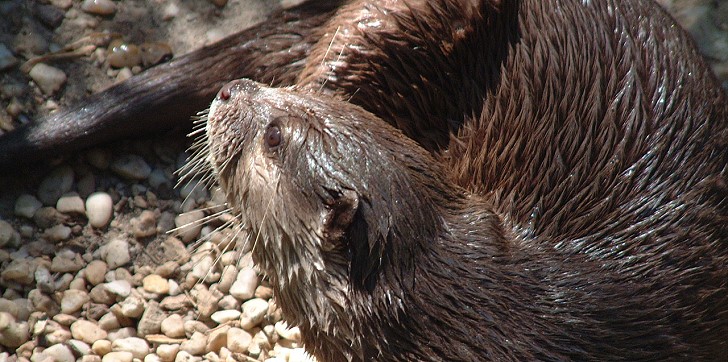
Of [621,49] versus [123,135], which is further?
[123,135]

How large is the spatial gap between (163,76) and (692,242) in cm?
172

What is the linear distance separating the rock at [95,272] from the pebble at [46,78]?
0.66 metres

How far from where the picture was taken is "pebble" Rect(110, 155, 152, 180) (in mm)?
3057

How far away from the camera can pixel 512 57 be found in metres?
2.62

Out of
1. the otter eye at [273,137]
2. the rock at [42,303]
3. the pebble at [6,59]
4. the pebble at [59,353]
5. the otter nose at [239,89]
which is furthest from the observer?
the pebble at [6,59]

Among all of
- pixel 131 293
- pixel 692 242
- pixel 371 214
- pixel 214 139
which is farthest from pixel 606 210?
pixel 131 293

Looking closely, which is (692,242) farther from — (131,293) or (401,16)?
(131,293)

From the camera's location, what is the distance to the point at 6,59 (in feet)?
10.2

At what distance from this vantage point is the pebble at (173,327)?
2.79 metres

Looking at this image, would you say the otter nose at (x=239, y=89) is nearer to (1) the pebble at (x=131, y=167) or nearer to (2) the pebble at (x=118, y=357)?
(1) the pebble at (x=131, y=167)

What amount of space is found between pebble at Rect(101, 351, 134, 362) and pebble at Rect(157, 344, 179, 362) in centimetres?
9

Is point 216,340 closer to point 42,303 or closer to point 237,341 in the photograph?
point 237,341

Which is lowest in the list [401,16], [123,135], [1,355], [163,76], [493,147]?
[1,355]

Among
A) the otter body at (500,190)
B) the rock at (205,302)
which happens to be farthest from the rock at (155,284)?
the otter body at (500,190)
